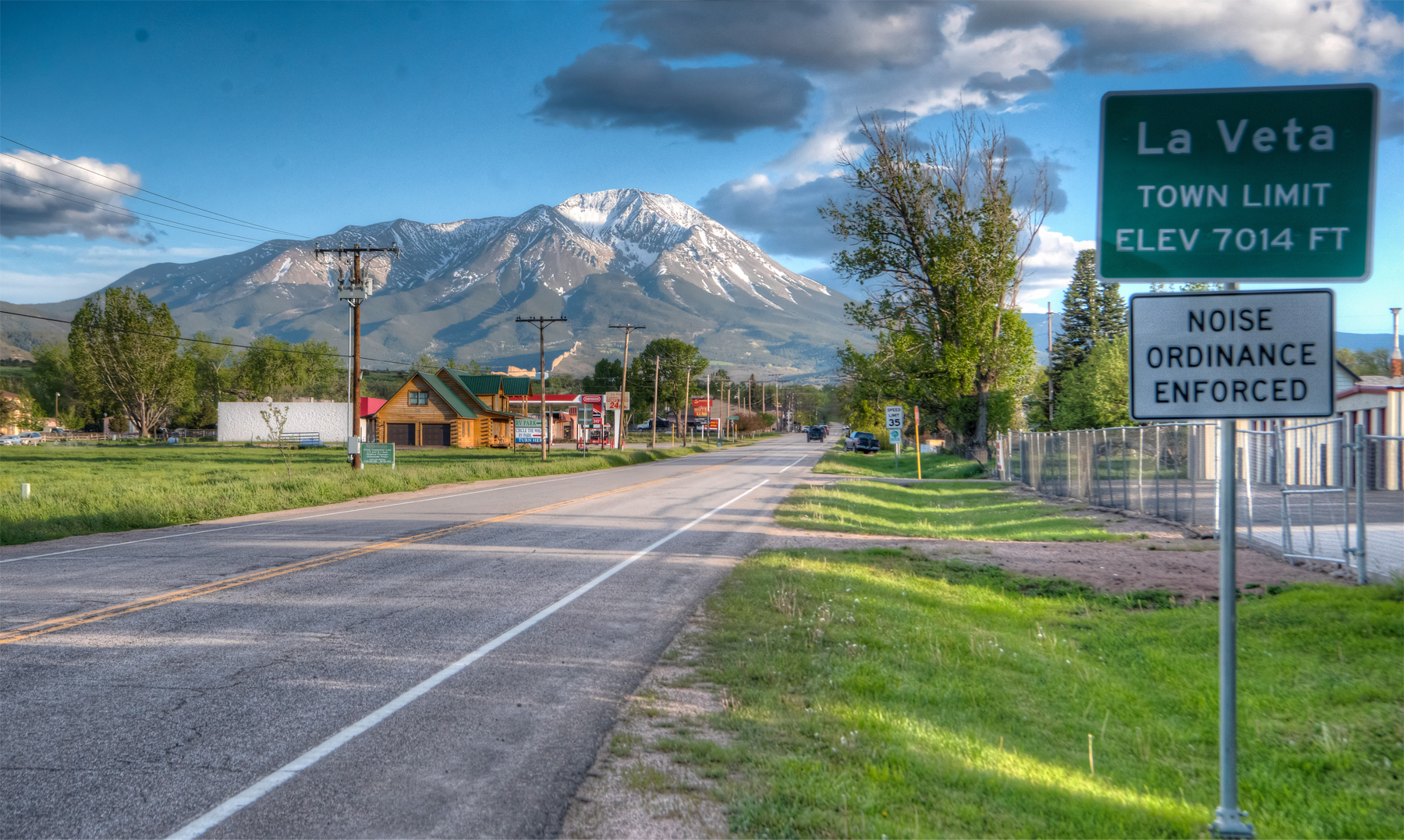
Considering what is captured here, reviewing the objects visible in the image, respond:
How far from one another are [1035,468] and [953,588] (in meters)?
21.2

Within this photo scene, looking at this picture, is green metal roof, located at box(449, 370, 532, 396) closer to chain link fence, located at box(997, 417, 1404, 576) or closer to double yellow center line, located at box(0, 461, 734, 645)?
chain link fence, located at box(997, 417, 1404, 576)

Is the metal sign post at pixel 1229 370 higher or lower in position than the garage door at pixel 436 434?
higher

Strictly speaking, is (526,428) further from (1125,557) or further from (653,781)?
(653,781)

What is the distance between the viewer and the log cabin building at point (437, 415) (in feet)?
265

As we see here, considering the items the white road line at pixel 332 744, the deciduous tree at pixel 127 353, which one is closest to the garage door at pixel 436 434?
the deciduous tree at pixel 127 353

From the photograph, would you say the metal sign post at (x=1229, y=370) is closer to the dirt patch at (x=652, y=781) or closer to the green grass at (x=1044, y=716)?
the green grass at (x=1044, y=716)

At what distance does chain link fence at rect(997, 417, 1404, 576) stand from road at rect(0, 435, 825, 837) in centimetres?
508

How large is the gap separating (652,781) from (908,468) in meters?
44.8

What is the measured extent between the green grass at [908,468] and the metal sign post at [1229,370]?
36286mm

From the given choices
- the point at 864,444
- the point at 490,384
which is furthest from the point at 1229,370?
the point at 490,384

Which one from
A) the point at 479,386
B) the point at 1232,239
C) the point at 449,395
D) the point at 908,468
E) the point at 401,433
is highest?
the point at 479,386

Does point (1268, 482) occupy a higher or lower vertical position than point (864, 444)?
higher

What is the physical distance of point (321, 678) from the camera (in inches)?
257

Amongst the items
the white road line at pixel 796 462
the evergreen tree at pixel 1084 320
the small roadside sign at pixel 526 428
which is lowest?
the white road line at pixel 796 462
